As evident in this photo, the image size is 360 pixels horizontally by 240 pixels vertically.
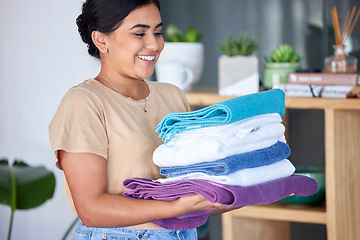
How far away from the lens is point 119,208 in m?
1.16

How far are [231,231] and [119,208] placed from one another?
1136 mm

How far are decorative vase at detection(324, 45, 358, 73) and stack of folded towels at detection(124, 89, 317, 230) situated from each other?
36.5 inches

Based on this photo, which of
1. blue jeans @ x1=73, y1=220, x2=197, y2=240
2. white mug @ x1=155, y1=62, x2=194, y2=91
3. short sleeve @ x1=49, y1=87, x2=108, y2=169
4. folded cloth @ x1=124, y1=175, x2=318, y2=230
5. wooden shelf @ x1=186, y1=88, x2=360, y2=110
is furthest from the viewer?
white mug @ x1=155, y1=62, x2=194, y2=91

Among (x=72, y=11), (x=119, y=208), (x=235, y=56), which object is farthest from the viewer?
(x=72, y=11)

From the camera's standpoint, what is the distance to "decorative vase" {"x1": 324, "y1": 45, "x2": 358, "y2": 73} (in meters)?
2.06

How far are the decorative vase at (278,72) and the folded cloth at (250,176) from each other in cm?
92

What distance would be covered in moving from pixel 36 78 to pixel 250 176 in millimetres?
1424

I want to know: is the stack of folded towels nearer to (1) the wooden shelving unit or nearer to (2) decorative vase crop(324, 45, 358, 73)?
(1) the wooden shelving unit

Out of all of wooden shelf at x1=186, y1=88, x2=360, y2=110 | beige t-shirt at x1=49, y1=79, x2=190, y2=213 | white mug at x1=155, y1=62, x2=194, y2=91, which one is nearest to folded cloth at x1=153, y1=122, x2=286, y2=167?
beige t-shirt at x1=49, y1=79, x2=190, y2=213

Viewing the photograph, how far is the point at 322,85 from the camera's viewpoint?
1979 mm

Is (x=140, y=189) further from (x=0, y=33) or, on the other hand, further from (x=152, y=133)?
(x=0, y=33)

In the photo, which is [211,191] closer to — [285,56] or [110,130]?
[110,130]

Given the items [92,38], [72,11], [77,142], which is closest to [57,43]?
[72,11]

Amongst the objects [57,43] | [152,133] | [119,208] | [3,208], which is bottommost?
[3,208]
